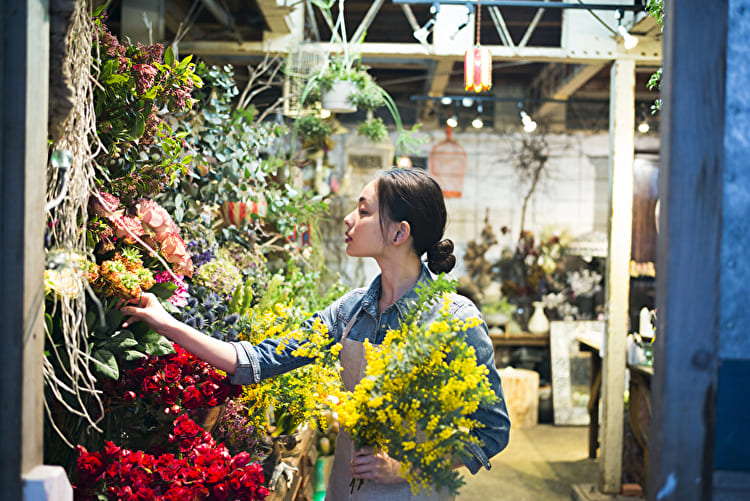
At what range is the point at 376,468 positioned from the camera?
1402 mm

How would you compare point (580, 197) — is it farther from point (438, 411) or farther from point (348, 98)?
point (438, 411)

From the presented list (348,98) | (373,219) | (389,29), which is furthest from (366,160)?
(373,219)

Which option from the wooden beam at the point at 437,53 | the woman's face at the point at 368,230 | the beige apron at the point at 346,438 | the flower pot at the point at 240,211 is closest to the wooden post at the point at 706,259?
the beige apron at the point at 346,438

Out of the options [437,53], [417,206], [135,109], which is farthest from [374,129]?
[135,109]

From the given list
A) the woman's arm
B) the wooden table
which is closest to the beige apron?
the woman's arm

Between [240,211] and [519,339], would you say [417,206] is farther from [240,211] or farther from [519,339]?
[519,339]

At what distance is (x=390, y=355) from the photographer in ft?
4.25

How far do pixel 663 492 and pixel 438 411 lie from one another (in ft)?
1.39

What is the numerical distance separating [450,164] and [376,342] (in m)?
5.43

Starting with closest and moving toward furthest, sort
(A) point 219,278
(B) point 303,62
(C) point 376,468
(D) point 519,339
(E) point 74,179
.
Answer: (E) point 74,179 < (C) point 376,468 < (A) point 219,278 < (B) point 303,62 < (D) point 519,339

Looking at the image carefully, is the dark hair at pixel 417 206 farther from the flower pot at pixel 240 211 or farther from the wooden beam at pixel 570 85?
the wooden beam at pixel 570 85

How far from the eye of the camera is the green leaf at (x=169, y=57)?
1684 mm

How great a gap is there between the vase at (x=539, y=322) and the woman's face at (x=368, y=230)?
189 inches

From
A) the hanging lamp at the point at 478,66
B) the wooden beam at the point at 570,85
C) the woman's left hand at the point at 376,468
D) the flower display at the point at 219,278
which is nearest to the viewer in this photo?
the woman's left hand at the point at 376,468
